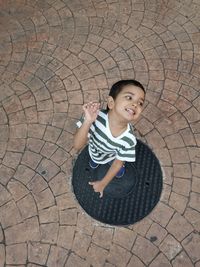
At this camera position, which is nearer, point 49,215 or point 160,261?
point 160,261

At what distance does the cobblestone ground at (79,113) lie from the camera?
3608 mm

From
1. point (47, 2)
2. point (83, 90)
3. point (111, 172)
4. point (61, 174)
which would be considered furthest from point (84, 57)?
point (111, 172)

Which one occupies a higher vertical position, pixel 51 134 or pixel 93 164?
pixel 51 134

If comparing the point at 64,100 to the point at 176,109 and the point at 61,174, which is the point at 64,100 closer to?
the point at 61,174

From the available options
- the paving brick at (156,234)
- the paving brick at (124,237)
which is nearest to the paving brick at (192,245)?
the paving brick at (156,234)

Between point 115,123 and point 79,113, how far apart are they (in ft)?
4.64

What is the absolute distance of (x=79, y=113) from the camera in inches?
175

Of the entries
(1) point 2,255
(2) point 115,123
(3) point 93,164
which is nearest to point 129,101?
(2) point 115,123

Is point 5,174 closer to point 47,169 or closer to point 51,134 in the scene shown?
point 47,169

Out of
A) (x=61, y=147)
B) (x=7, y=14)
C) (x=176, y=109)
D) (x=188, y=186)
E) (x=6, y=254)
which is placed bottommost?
(x=6, y=254)

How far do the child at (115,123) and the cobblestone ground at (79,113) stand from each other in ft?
2.17

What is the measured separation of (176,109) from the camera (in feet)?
14.7

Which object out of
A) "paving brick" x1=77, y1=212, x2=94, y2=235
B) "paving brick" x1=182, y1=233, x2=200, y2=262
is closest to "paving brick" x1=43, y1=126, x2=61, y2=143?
"paving brick" x1=77, y1=212, x2=94, y2=235

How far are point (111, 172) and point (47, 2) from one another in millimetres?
3305
